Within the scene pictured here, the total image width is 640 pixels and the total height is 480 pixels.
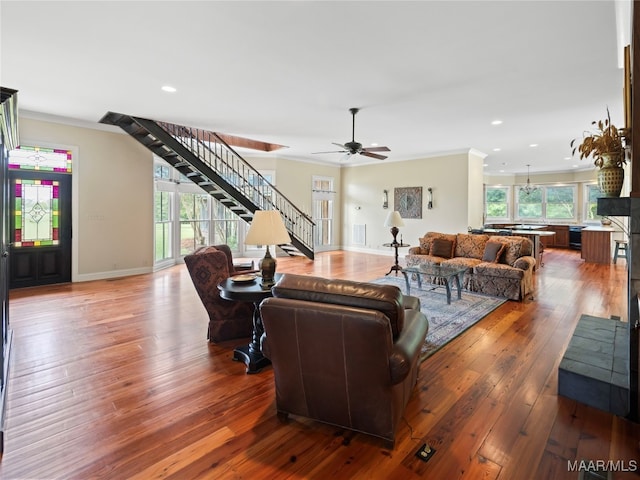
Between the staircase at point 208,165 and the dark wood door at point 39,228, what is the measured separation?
148cm

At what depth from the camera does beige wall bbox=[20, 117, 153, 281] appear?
19.5ft

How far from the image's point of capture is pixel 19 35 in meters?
3.02

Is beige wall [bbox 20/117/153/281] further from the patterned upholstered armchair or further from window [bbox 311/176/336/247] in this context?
window [bbox 311/176/336/247]

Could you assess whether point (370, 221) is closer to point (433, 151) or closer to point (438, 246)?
point (433, 151)

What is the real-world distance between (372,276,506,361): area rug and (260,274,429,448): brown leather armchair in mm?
1329

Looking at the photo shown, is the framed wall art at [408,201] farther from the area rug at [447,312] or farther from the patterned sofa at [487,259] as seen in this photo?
the area rug at [447,312]

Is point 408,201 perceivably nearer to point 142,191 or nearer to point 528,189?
point 528,189

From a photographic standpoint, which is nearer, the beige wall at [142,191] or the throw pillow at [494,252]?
the throw pillow at [494,252]

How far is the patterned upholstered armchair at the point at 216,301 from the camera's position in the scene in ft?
10.9

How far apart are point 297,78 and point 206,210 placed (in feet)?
19.0

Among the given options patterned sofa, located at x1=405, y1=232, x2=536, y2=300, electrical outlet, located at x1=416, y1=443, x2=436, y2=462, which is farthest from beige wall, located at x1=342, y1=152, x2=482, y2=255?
electrical outlet, located at x1=416, y1=443, x2=436, y2=462

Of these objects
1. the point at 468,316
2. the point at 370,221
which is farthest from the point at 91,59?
the point at 370,221

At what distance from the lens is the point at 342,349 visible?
1.82 meters

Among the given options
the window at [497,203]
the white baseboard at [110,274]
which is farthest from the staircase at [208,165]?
the window at [497,203]
